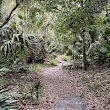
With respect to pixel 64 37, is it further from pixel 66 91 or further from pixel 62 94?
pixel 62 94

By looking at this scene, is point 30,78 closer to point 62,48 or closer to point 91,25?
point 91,25

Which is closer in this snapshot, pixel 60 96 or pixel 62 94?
pixel 60 96

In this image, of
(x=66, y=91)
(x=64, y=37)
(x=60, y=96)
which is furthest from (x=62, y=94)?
(x=64, y=37)

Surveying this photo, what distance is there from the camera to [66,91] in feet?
32.3

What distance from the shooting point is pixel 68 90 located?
998cm

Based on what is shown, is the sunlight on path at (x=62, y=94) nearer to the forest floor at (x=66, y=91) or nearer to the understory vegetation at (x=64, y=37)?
the forest floor at (x=66, y=91)

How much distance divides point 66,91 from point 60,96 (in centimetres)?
78

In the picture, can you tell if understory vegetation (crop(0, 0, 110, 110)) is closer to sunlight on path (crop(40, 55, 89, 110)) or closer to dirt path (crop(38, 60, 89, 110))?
dirt path (crop(38, 60, 89, 110))

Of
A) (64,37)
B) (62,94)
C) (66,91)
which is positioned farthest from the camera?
(64,37)

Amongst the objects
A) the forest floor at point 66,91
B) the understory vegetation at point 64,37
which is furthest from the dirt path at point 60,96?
the understory vegetation at point 64,37

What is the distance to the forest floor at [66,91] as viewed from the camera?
7.92 meters

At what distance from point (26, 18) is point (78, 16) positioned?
4.38 meters

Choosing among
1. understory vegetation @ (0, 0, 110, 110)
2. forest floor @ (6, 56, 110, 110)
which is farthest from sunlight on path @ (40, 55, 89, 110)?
understory vegetation @ (0, 0, 110, 110)

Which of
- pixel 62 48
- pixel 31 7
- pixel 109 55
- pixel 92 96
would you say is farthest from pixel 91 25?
pixel 62 48
